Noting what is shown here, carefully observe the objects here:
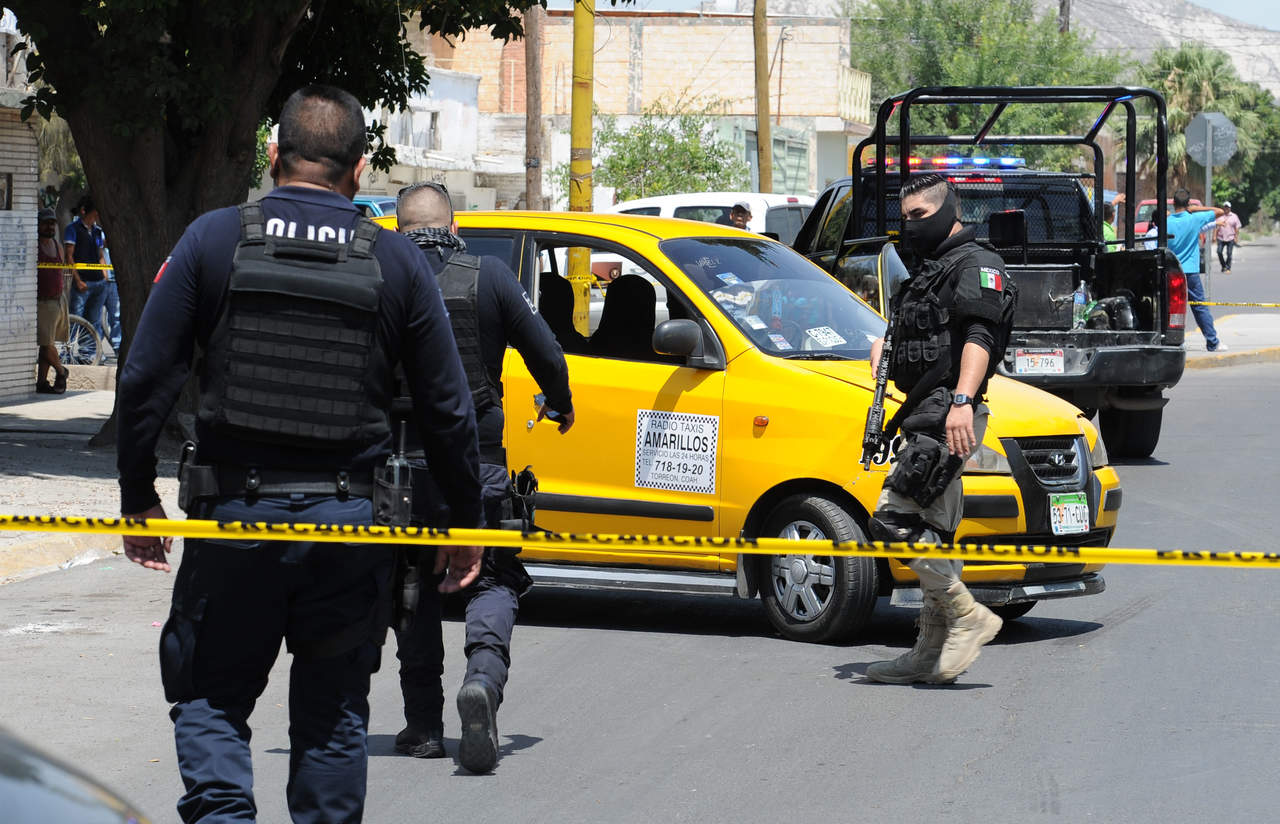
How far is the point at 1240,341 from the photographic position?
24.9 metres

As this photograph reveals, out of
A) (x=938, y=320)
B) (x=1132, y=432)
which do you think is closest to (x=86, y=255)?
(x=1132, y=432)

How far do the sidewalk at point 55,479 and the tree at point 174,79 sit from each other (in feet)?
3.67

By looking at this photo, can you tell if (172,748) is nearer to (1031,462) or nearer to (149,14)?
(1031,462)

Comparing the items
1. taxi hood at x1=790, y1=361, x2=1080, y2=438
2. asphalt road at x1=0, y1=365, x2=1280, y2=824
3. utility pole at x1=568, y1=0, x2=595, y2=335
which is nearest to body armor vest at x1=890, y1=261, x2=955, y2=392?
taxi hood at x1=790, y1=361, x2=1080, y2=438

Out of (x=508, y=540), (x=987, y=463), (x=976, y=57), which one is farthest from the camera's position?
(x=976, y=57)

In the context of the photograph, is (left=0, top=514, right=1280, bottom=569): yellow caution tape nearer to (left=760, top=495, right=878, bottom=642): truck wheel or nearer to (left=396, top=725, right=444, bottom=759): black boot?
(left=396, top=725, right=444, bottom=759): black boot

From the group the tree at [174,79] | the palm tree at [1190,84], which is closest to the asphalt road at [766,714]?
the tree at [174,79]

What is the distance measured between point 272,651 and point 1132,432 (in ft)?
35.7

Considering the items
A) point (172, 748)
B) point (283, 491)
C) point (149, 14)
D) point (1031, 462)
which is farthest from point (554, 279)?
point (149, 14)

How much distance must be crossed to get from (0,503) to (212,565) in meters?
7.33

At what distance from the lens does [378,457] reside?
13.2ft

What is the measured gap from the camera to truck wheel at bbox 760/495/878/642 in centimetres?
735

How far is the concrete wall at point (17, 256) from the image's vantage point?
17234 millimetres

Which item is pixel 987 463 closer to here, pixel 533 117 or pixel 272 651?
pixel 272 651
